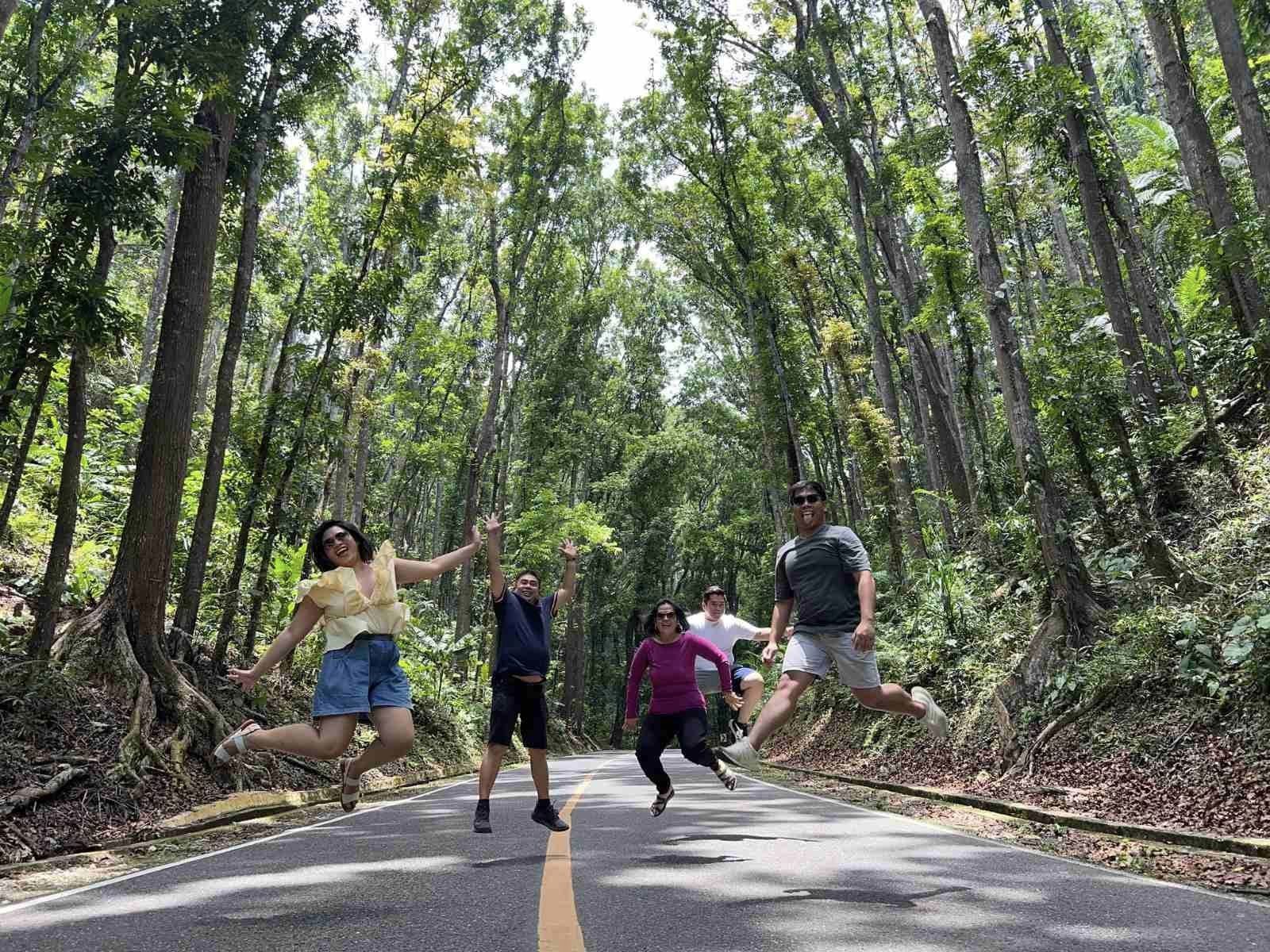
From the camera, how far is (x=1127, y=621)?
8680 mm

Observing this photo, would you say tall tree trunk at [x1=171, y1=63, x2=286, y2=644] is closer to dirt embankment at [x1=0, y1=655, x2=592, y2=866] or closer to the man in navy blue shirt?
dirt embankment at [x1=0, y1=655, x2=592, y2=866]

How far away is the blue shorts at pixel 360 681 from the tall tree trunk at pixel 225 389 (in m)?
6.60

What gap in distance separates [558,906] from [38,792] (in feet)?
16.0

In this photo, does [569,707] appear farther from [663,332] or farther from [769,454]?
[769,454]

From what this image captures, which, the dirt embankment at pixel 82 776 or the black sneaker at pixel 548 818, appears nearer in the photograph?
the black sneaker at pixel 548 818

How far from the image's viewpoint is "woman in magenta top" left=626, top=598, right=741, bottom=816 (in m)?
6.94

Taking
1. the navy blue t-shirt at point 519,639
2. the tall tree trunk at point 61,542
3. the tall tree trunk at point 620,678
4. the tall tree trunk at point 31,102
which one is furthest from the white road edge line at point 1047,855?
the tall tree trunk at point 620,678

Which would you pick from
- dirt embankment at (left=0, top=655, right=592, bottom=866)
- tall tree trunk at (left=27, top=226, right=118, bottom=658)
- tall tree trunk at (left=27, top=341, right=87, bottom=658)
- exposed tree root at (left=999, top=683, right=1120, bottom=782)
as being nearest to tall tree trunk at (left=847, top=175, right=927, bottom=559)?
exposed tree root at (left=999, top=683, right=1120, bottom=782)

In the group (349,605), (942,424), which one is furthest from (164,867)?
(942,424)

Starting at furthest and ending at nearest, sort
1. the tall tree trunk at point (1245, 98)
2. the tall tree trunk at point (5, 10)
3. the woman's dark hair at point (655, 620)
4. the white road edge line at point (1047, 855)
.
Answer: the tall tree trunk at point (1245, 98)
the woman's dark hair at point (655, 620)
the tall tree trunk at point (5, 10)
the white road edge line at point (1047, 855)

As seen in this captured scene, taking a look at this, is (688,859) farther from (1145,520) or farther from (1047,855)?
(1145,520)

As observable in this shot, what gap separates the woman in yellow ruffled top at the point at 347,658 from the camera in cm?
475

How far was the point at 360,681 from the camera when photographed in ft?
15.9

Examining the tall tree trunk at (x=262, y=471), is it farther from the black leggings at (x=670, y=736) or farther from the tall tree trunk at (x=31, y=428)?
the black leggings at (x=670, y=736)
